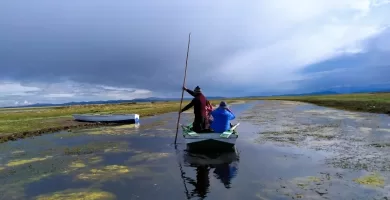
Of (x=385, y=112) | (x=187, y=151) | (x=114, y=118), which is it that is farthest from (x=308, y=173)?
(x=385, y=112)

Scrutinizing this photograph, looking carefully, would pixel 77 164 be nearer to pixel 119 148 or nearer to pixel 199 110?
pixel 119 148

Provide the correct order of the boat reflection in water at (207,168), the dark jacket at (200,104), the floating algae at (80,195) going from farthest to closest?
the dark jacket at (200,104)
the boat reflection in water at (207,168)
the floating algae at (80,195)

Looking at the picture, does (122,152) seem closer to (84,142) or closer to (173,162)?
(173,162)

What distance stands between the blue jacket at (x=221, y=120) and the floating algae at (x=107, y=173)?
21.0ft

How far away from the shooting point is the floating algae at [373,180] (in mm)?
13413

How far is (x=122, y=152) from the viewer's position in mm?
23156

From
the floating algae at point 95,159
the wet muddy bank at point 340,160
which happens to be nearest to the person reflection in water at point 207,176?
the wet muddy bank at point 340,160

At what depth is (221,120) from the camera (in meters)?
21.3

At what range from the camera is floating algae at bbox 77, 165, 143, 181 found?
16.2 metres

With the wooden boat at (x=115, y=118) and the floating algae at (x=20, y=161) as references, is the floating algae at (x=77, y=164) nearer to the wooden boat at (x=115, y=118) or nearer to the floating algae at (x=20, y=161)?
the floating algae at (x=20, y=161)

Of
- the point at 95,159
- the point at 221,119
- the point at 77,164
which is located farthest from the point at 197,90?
the point at 77,164

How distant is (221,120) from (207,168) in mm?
4869

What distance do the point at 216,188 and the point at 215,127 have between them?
7965 mm

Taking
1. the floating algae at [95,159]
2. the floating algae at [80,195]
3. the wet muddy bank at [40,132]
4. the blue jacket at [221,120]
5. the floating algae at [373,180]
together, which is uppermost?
the blue jacket at [221,120]
